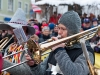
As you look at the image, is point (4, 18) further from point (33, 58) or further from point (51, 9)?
point (33, 58)

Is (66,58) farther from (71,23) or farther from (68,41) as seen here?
(71,23)

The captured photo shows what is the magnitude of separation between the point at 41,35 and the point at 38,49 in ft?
15.8

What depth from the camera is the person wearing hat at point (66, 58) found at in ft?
7.84

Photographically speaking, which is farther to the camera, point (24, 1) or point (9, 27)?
point (24, 1)

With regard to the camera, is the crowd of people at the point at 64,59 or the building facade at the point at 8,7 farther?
the building facade at the point at 8,7

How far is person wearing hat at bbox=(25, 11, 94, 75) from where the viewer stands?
239cm

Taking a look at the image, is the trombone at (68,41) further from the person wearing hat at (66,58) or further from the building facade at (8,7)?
the building facade at (8,7)

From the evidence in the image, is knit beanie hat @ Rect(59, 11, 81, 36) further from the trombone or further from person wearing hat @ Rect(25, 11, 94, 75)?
the trombone

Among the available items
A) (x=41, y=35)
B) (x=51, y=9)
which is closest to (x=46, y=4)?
(x=51, y=9)

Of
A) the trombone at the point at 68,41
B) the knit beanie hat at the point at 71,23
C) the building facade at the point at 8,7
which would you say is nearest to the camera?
the trombone at the point at 68,41

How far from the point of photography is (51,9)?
14680mm

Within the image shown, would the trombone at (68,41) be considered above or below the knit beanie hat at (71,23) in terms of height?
below

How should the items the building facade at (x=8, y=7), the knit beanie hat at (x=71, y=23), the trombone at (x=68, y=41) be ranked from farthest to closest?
the building facade at (x=8, y=7), the knit beanie hat at (x=71, y=23), the trombone at (x=68, y=41)

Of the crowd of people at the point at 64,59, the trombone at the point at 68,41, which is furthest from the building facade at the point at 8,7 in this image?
the trombone at the point at 68,41
